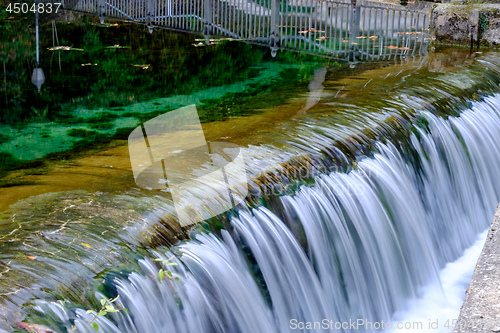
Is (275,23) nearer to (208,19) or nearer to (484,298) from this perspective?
(208,19)

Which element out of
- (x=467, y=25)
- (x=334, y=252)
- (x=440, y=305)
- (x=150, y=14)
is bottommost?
(x=440, y=305)

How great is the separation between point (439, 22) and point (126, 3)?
34.0 ft

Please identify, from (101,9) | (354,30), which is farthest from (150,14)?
(354,30)

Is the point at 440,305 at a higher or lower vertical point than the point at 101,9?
lower

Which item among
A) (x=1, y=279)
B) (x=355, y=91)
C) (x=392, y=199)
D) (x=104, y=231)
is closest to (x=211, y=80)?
(x=355, y=91)

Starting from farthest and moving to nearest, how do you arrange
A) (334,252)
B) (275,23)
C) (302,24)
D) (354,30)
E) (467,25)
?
(302,24) < (275,23) < (354,30) < (467,25) < (334,252)

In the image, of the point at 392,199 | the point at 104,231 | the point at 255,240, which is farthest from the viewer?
the point at 392,199

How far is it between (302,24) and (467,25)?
5240 mm

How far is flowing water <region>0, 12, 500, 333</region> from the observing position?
128 inches

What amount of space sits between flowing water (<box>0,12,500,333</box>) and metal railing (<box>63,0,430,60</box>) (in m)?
4.48

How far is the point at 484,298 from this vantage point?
11.8 feet

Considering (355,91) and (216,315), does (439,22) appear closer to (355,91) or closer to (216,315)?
(355,91)

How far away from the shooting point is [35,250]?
3.21m

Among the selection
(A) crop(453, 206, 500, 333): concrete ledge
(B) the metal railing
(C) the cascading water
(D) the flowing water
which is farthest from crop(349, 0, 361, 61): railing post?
(A) crop(453, 206, 500, 333): concrete ledge
